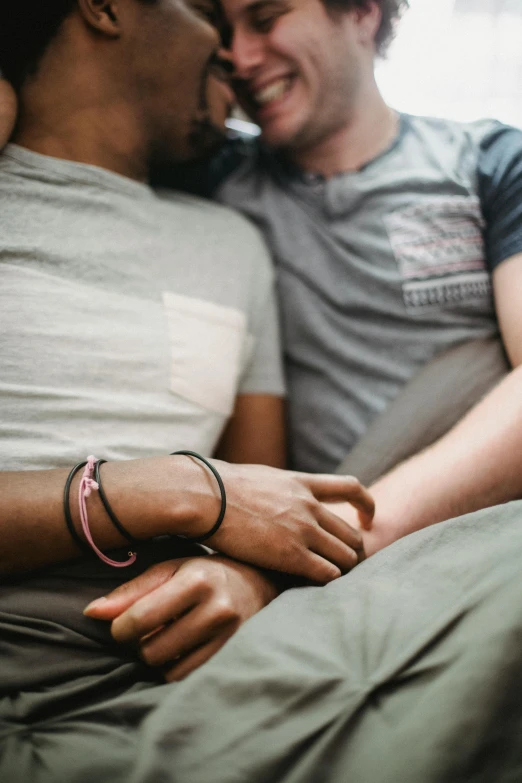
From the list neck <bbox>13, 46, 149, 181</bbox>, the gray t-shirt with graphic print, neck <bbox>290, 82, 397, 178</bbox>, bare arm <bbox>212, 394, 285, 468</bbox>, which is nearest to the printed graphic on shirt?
the gray t-shirt with graphic print

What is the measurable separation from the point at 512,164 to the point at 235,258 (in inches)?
20.0

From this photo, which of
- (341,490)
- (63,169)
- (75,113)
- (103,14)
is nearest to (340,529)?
(341,490)

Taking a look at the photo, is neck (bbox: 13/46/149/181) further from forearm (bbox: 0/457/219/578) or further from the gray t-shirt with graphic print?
forearm (bbox: 0/457/219/578)

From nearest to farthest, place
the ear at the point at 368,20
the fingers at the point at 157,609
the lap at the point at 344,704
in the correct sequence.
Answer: the lap at the point at 344,704 → the fingers at the point at 157,609 → the ear at the point at 368,20

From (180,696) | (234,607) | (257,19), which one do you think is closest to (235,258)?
(257,19)

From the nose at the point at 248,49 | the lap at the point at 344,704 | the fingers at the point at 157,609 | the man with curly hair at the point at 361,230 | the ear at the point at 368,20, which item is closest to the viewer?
the lap at the point at 344,704

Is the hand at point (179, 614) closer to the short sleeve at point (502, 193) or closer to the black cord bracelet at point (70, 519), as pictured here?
the black cord bracelet at point (70, 519)

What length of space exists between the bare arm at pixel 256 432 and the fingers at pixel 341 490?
27cm

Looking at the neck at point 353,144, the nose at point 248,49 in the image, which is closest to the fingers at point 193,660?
the neck at point 353,144

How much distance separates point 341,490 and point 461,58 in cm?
117

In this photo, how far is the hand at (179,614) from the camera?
1.91 ft

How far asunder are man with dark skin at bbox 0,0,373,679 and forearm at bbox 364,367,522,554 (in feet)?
0.14

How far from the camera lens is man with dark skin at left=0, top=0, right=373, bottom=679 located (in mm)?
625

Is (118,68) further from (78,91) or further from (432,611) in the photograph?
(432,611)
